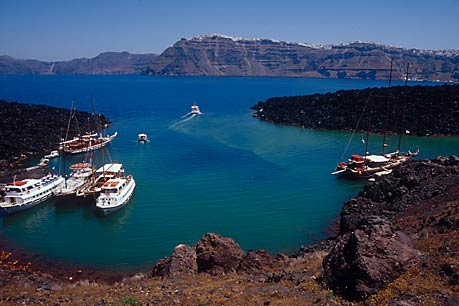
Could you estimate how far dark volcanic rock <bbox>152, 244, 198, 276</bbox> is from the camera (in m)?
19.1

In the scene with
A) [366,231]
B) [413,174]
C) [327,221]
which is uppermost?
[366,231]

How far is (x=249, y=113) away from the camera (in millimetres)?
113812

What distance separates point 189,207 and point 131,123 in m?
60.5

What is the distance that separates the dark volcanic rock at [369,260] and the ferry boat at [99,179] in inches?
1212

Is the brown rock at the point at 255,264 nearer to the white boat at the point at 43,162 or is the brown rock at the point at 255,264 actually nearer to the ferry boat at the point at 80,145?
the white boat at the point at 43,162

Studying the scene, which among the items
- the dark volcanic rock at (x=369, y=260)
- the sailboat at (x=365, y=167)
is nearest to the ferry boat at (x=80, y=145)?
the sailboat at (x=365, y=167)

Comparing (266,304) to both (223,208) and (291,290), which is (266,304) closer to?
(291,290)

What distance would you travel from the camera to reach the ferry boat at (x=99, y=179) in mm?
40844

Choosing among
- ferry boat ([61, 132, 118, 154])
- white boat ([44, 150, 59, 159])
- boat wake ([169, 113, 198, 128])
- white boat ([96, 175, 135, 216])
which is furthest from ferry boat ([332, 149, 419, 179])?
boat wake ([169, 113, 198, 128])

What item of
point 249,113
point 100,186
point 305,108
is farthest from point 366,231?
point 249,113

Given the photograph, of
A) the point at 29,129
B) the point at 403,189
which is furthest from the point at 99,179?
the point at 29,129

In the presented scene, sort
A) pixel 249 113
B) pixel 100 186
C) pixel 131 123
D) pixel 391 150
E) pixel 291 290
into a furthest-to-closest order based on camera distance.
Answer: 1. pixel 249 113
2. pixel 131 123
3. pixel 391 150
4. pixel 100 186
5. pixel 291 290

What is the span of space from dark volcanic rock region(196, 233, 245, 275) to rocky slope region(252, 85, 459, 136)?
59599mm

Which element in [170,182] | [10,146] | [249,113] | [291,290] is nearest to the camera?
[291,290]
